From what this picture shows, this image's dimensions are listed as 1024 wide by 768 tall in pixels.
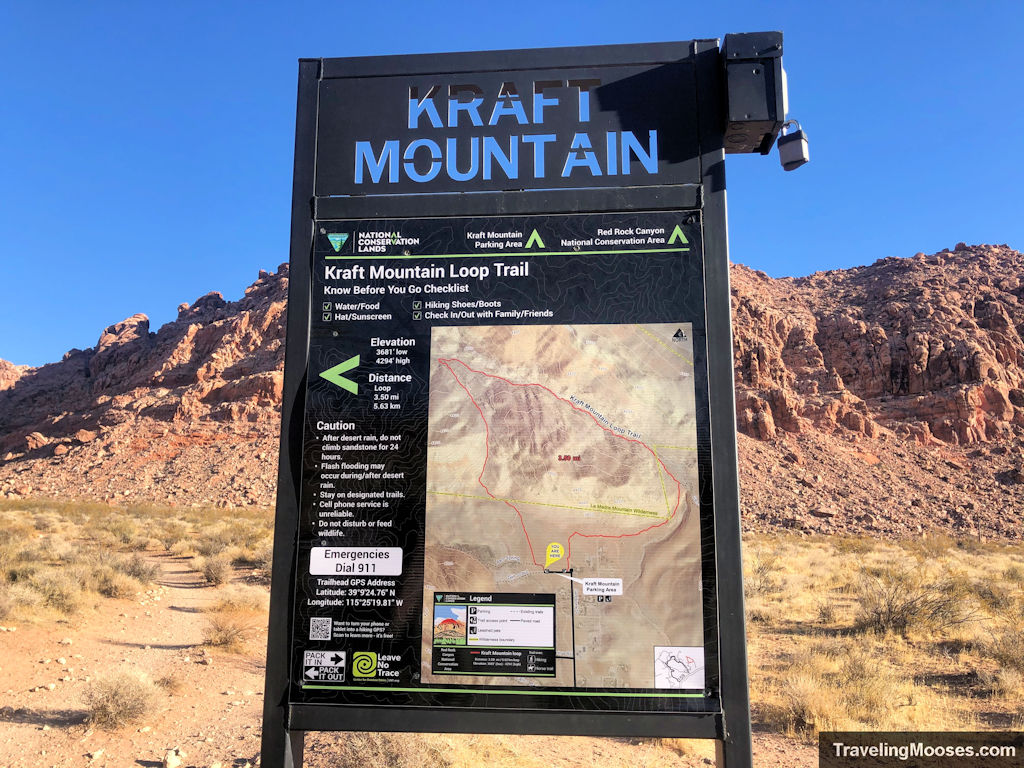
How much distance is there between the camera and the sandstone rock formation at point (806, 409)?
37.4 meters

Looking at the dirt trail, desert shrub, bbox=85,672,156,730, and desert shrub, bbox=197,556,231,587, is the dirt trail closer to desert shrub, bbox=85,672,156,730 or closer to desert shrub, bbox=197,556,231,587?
desert shrub, bbox=85,672,156,730

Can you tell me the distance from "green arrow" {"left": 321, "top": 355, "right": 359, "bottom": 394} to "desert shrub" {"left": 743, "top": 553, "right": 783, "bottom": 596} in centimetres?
1081

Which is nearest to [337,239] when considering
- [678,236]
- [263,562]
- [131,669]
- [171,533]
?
[678,236]

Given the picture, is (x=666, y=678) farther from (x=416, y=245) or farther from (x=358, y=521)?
(x=416, y=245)

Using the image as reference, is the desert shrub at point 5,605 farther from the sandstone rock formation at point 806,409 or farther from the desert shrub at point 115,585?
the sandstone rock formation at point 806,409

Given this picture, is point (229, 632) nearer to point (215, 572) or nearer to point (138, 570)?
point (215, 572)

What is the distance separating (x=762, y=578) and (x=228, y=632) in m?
10.5

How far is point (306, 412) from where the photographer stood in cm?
308

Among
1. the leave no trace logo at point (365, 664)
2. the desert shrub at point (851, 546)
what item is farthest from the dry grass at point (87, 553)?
the desert shrub at point (851, 546)

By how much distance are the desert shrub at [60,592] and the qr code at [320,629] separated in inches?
332

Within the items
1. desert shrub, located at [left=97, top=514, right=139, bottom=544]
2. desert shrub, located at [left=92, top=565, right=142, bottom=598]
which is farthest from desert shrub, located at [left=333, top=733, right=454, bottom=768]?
desert shrub, located at [left=97, top=514, right=139, bottom=544]

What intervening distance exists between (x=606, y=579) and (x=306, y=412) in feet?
5.53

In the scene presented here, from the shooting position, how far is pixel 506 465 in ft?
9.78

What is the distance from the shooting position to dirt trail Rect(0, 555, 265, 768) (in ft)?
16.8
